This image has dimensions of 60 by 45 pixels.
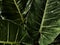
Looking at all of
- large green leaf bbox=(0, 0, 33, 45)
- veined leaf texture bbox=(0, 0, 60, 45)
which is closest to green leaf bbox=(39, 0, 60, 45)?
veined leaf texture bbox=(0, 0, 60, 45)

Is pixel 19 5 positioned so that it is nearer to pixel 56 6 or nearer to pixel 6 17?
pixel 6 17

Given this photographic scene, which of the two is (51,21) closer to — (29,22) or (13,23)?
(29,22)

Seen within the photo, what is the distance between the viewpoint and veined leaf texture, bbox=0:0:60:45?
1.25 meters

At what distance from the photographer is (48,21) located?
1.28m

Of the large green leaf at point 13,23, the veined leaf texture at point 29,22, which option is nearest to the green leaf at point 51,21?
the veined leaf texture at point 29,22

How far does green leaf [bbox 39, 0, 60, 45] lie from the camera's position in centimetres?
124

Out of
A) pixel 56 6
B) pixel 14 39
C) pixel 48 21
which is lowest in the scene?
pixel 14 39

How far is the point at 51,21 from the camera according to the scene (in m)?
1.27

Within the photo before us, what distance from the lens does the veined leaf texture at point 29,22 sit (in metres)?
1.25

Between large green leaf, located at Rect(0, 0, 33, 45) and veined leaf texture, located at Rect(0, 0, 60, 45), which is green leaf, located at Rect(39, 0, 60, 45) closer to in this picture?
veined leaf texture, located at Rect(0, 0, 60, 45)

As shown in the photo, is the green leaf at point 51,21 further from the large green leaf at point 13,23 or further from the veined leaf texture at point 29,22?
the large green leaf at point 13,23

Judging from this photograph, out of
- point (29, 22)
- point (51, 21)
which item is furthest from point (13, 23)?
point (51, 21)

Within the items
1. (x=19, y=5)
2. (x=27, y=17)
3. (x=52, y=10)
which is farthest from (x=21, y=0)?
(x=52, y=10)

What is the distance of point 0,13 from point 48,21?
377 millimetres
